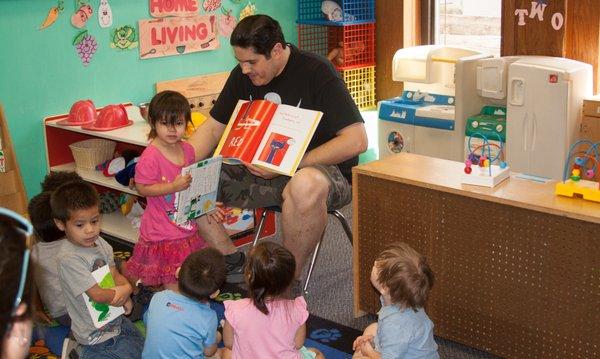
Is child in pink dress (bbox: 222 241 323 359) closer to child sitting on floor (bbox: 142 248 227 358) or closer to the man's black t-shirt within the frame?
child sitting on floor (bbox: 142 248 227 358)

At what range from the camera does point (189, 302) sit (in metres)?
2.54

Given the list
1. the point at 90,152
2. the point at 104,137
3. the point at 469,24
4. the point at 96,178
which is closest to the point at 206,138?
the point at 104,137

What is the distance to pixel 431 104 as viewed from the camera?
4848 millimetres

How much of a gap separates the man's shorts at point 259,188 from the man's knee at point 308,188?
0.13 feet

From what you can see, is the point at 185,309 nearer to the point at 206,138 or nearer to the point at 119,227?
the point at 206,138

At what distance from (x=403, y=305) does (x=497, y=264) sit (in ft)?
1.52

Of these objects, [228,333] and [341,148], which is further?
[341,148]

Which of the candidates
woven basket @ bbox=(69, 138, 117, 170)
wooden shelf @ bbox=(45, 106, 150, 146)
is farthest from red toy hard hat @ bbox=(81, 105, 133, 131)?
woven basket @ bbox=(69, 138, 117, 170)

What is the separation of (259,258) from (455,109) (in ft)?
7.79

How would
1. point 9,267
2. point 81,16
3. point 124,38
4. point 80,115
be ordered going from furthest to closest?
point 124,38 < point 81,16 < point 80,115 < point 9,267

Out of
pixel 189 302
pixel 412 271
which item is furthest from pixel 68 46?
pixel 412 271

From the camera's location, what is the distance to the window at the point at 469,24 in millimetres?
5188

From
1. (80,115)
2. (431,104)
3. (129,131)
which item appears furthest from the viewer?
(431,104)

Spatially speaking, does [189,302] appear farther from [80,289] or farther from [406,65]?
[406,65]
